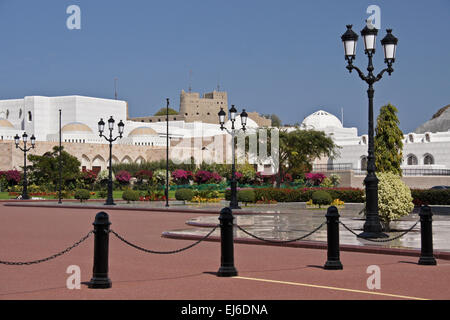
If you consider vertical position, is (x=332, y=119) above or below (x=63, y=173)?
above

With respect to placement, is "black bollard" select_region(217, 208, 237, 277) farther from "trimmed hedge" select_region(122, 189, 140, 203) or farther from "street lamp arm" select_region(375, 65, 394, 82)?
"trimmed hedge" select_region(122, 189, 140, 203)

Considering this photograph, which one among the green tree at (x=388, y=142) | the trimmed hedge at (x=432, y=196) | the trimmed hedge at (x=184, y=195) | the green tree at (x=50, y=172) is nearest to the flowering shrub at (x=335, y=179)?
the green tree at (x=388, y=142)

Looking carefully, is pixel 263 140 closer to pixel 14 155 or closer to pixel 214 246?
pixel 14 155

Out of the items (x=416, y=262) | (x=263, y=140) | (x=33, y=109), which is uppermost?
(x=33, y=109)

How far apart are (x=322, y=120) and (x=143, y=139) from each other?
25872 mm

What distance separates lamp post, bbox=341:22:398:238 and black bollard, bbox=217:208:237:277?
5.60m

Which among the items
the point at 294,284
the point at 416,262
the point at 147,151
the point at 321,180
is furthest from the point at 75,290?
the point at 147,151

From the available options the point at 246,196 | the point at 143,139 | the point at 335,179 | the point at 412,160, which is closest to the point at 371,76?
the point at 246,196

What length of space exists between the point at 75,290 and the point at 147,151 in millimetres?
86317

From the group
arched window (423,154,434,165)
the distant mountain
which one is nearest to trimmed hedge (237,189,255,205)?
arched window (423,154,434,165)

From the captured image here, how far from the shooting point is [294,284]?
30.6 feet

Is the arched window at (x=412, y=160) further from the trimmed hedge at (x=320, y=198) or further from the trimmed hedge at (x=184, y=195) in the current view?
the trimmed hedge at (x=320, y=198)

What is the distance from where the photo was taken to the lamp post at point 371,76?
1538 cm

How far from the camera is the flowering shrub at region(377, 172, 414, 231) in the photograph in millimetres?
16828
